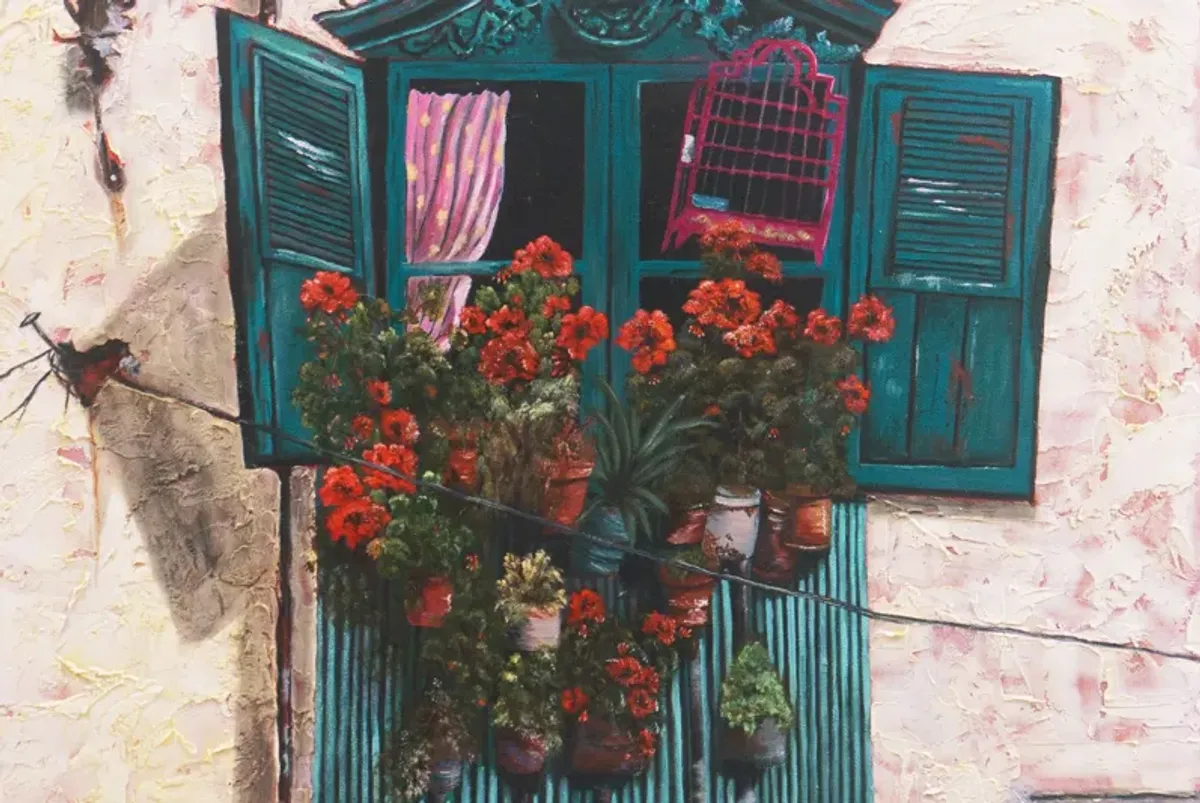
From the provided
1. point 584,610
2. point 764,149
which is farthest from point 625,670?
point 764,149

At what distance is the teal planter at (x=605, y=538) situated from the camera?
270 centimetres

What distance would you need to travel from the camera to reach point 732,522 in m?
2.72

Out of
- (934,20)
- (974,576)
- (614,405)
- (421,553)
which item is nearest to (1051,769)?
(974,576)

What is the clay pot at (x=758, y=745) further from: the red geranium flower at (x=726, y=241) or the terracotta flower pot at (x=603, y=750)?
the red geranium flower at (x=726, y=241)

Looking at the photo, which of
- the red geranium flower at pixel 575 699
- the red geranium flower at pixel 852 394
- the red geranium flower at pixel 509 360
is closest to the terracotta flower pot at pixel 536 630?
the red geranium flower at pixel 575 699

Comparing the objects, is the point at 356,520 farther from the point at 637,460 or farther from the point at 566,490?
the point at 637,460

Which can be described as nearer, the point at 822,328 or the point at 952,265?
the point at 822,328

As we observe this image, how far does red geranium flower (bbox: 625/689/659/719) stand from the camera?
2.69 meters

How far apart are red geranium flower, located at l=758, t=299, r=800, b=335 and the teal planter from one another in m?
0.62

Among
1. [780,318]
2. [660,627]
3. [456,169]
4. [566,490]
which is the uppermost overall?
[456,169]

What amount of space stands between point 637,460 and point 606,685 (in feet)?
1.89

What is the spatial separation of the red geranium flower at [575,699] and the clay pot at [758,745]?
38 cm

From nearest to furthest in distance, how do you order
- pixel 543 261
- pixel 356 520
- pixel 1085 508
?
pixel 356 520
pixel 543 261
pixel 1085 508

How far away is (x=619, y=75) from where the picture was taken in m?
2.78
